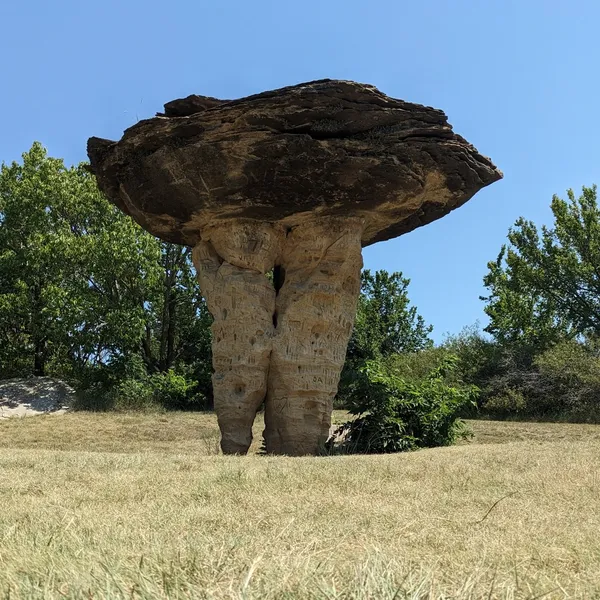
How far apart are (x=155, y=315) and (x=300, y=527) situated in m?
21.8

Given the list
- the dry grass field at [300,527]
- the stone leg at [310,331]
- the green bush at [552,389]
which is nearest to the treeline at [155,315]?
the green bush at [552,389]

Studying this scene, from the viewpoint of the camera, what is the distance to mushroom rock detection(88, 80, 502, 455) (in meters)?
8.52

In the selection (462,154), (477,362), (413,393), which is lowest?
(413,393)

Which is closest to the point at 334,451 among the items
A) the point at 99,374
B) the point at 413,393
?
the point at 413,393

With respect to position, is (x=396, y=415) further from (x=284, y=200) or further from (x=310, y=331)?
(x=284, y=200)

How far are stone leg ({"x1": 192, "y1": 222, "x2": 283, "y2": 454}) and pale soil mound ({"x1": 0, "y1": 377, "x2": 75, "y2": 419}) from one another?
1066 centimetres

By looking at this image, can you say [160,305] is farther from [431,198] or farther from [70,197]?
[431,198]

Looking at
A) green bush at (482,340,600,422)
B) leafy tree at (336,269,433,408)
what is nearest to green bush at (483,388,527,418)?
green bush at (482,340,600,422)

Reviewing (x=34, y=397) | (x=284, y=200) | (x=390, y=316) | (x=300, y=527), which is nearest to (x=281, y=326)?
(x=284, y=200)

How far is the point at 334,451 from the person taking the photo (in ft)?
32.4

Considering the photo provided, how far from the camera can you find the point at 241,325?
9.19 meters

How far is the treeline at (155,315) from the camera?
20.2m

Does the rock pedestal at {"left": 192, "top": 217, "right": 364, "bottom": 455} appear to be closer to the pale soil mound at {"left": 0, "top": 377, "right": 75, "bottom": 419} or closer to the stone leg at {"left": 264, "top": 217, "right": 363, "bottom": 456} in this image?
the stone leg at {"left": 264, "top": 217, "right": 363, "bottom": 456}

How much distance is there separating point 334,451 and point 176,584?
777 cm
